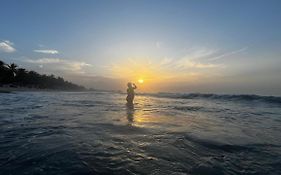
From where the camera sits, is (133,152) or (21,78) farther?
(21,78)

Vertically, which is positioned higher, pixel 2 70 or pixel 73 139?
pixel 2 70

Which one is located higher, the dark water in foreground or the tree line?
the tree line

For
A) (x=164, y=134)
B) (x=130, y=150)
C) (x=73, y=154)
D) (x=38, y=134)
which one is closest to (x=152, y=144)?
(x=130, y=150)

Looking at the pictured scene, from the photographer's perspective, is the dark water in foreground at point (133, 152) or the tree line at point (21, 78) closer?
the dark water in foreground at point (133, 152)

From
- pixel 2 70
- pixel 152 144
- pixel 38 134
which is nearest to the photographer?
pixel 152 144

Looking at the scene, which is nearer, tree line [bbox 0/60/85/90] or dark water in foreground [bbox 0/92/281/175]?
dark water in foreground [bbox 0/92/281/175]

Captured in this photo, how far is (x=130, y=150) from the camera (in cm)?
612

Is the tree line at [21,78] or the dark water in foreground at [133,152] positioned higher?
the tree line at [21,78]

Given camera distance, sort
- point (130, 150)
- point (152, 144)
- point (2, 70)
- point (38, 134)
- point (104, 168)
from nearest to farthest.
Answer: point (104, 168)
point (130, 150)
point (152, 144)
point (38, 134)
point (2, 70)

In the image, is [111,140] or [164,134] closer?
[111,140]

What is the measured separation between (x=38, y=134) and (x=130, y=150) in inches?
134

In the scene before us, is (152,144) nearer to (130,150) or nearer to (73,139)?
(130,150)

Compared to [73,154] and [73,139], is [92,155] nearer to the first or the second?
[73,154]

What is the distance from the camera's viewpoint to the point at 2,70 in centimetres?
7475
